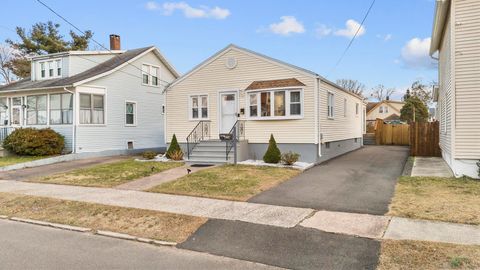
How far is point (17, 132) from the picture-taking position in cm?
1869

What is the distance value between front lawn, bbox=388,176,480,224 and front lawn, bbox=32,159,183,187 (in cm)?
841

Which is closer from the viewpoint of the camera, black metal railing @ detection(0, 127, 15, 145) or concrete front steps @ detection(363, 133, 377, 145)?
black metal railing @ detection(0, 127, 15, 145)

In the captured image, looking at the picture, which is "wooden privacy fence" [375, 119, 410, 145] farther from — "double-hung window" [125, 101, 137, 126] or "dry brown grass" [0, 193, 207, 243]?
"dry brown grass" [0, 193, 207, 243]

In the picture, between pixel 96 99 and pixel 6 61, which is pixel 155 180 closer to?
pixel 96 99

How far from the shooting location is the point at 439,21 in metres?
13.6

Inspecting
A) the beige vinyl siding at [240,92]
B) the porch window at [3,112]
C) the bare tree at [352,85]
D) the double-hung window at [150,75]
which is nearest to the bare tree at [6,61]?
the porch window at [3,112]

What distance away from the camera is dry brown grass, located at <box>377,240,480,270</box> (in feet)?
15.1

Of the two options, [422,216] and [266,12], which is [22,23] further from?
[422,216]

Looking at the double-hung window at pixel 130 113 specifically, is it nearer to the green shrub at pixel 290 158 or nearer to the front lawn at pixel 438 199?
the green shrub at pixel 290 158

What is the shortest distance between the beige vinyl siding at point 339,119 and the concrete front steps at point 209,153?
4.36 m

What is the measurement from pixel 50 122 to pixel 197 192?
14159 millimetres

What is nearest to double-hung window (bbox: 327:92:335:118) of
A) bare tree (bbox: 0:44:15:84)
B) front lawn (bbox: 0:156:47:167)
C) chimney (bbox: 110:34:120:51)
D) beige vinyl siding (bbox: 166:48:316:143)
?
beige vinyl siding (bbox: 166:48:316:143)

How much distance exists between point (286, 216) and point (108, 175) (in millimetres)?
8273

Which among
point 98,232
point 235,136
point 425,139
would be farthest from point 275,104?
point 98,232
